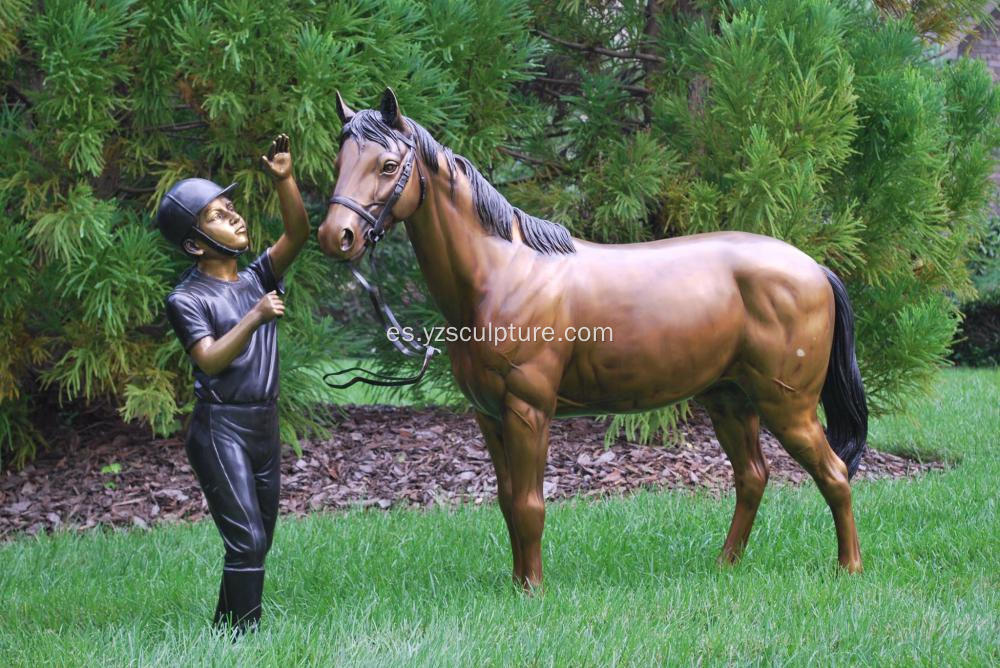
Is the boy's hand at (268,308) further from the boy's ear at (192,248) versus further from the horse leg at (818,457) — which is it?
the horse leg at (818,457)

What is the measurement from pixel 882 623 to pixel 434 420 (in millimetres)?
4252

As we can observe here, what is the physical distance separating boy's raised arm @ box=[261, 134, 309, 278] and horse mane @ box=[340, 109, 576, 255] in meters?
0.20

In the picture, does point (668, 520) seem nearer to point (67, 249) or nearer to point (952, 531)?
point (952, 531)

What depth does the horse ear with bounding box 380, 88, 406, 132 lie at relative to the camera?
3025 millimetres

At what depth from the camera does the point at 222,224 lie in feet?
9.98

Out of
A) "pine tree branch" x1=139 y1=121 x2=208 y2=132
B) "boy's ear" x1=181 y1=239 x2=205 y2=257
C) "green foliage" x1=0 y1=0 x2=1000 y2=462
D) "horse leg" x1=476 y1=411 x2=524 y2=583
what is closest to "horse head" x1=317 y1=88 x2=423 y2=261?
"boy's ear" x1=181 y1=239 x2=205 y2=257

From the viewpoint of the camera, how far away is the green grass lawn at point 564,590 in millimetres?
2980

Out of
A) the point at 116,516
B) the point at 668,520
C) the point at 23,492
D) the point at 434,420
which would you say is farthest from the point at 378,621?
the point at 434,420

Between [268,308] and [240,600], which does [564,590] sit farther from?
[268,308]

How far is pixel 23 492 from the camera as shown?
5633 mm

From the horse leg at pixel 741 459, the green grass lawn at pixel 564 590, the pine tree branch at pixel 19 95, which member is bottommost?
the green grass lawn at pixel 564 590

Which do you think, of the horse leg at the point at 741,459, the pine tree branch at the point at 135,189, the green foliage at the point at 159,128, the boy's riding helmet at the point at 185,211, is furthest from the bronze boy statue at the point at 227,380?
the pine tree branch at the point at 135,189

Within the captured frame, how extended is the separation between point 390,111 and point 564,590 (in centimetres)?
184

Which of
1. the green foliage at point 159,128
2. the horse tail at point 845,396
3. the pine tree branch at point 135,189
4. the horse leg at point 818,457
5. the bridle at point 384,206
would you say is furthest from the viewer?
the pine tree branch at point 135,189
